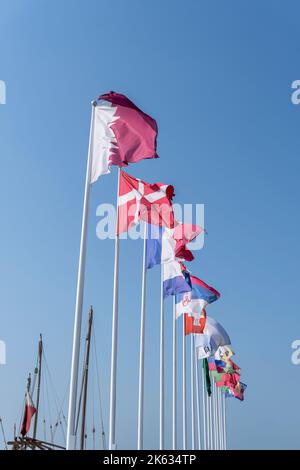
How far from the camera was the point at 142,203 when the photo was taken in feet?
64.0

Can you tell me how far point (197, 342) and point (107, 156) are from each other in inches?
827

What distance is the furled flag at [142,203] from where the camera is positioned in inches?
751

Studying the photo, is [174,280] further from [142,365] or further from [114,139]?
[114,139]

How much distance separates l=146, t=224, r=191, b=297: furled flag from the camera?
23.2 meters

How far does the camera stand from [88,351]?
145 ft

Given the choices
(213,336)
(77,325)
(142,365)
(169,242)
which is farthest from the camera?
(213,336)

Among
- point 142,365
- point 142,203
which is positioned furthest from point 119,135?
point 142,365

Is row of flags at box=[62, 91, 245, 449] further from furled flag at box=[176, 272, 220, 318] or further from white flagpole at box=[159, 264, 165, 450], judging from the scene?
furled flag at box=[176, 272, 220, 318]

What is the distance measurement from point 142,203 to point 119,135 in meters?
2.91

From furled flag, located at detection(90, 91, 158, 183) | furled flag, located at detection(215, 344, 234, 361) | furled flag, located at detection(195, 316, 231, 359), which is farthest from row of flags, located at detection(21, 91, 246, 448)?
furled flag, located at detection(215, 344, 234, 361)
